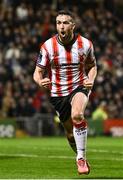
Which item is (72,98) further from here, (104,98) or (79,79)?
(104,98)

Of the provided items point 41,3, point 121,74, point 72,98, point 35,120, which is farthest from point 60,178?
point 41,3

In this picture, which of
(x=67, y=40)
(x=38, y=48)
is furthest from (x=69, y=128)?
(x=38, y=48)

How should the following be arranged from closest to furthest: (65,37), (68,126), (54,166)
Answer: (65,37) → (68,126) → (54,166)

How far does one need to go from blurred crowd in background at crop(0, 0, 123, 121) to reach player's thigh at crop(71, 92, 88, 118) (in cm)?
1673

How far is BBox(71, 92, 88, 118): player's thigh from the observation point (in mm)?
10877

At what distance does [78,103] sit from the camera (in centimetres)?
1101

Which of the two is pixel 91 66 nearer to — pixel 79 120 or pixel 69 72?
pixel 69 72

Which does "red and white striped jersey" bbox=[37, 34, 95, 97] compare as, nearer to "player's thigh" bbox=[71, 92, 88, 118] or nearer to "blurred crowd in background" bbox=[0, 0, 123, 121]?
"player's thigh" bbox=[71, 92, 88, 118]

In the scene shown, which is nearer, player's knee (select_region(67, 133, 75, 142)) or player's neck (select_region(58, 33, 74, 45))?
player's neck (select_region(58, 33, 74, 45))

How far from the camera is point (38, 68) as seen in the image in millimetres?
11492

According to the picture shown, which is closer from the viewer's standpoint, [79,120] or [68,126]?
[79,120]

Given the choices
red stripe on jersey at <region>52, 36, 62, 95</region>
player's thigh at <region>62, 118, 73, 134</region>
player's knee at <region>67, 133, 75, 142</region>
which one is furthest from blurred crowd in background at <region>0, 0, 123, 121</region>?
red stripe on jersey at <region>52, 36, 62, 95</region>

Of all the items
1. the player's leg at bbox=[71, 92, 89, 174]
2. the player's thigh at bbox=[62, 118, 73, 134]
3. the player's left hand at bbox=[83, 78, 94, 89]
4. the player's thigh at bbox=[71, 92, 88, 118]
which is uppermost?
the player's left hand at bbox=[83, 78, 94, 89]

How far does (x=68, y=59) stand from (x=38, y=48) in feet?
64.7
